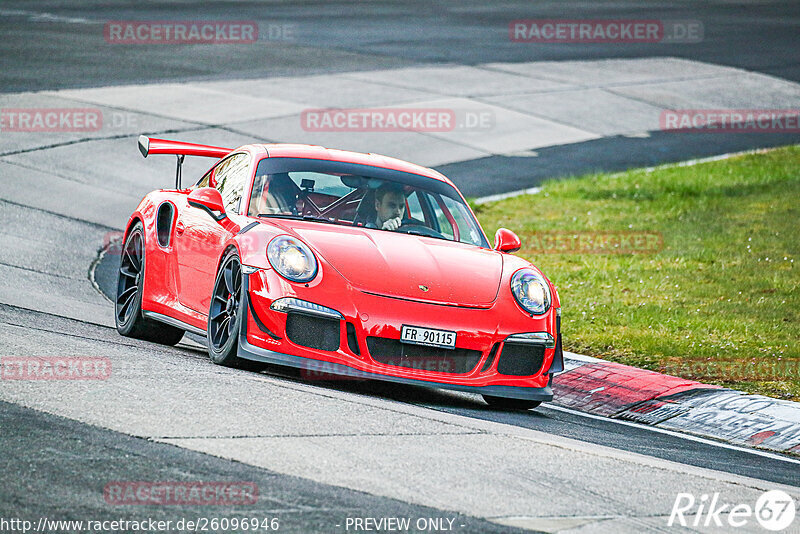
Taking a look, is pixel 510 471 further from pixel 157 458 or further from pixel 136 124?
pixel 136 124

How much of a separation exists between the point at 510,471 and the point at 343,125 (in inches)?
592

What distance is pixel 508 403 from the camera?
8.16 metres

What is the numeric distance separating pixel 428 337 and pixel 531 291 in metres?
0.88

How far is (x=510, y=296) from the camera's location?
25.6 feet

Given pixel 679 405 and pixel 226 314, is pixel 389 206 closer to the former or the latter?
pixel 226 314

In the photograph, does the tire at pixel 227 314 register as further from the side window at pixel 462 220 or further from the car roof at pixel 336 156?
the side window at pixel 462 220

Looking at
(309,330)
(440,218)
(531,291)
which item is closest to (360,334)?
(309,330)

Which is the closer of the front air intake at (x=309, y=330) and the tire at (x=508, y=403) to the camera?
the front air intake at (x=309, y=330)

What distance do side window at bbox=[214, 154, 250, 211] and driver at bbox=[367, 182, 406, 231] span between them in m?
0.89

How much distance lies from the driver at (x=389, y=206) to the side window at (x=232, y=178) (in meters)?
0.89

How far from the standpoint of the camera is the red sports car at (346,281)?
730 cm

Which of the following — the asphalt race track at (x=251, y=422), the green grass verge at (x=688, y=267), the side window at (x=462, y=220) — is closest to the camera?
the asphalt race track at (x=251, y=422)

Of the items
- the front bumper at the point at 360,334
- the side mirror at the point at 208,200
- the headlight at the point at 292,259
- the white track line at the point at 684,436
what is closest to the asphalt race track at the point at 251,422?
the white track line at the point at 684,436

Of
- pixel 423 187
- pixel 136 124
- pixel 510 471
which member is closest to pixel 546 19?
pixel 136 124
